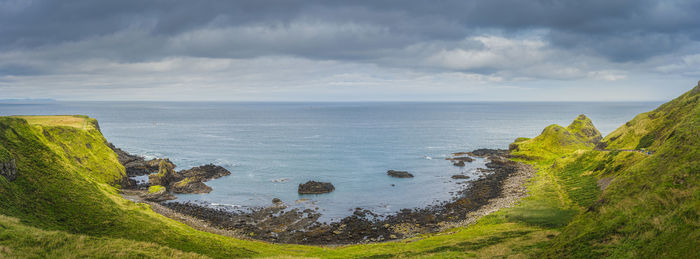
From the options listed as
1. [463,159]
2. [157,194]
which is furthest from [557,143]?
[157,194]

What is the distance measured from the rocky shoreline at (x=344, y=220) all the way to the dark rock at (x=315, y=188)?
9839 millimetres

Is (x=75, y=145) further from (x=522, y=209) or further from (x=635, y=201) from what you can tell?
(x=635, y=201)

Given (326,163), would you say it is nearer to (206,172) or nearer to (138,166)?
(206,172)

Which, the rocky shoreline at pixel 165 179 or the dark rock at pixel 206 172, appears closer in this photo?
the rocky shoreline at pixel 165 179

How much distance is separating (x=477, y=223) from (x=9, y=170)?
205 feet

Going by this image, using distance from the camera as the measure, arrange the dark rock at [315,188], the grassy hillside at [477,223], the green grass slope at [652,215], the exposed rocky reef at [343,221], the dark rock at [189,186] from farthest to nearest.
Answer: the dark rock at [315,188] < the dark rock at [189,186] < the exposed rocky reef at [343,221] < the grassy hillside at [477,223] < the green grass slope at [652,215]

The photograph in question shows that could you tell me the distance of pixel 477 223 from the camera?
176 ft

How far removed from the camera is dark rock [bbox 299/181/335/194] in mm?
76131

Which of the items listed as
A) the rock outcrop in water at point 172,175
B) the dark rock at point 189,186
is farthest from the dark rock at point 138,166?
the dark rock at point 189,186

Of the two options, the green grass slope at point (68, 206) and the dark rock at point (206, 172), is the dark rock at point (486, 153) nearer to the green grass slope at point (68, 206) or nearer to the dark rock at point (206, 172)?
the dark rock at point (206, 172)

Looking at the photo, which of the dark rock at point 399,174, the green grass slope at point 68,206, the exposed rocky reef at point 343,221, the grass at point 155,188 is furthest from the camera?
the dark rock at point 399,174

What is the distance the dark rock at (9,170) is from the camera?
1486 inches

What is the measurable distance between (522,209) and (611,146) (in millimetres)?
56370

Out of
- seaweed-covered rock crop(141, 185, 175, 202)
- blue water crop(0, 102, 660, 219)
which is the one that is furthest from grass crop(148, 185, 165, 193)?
blue water crop(0, 102, 660, 219)
